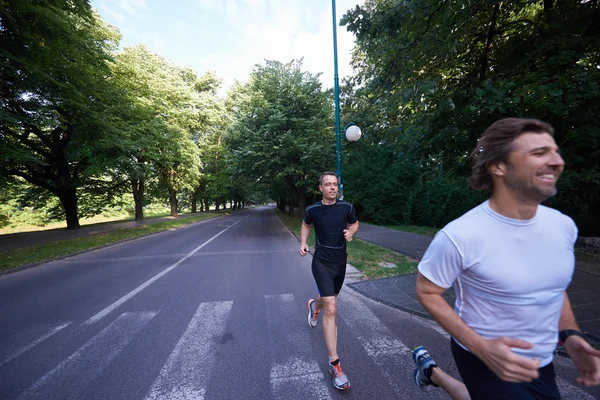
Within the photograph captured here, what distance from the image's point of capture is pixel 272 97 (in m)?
15.2

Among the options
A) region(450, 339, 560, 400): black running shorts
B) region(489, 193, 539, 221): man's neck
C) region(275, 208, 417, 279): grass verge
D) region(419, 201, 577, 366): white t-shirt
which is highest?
region(489, 193, 539, 221): man's neck

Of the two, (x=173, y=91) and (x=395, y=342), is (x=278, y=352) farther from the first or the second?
(x=173, y=91)

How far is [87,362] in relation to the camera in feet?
→ 9.47

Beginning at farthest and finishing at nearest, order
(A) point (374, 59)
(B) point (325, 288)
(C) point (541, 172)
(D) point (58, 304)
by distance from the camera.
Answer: (A) point (374, 59), (D) point (58, 304), (B) point (325, 288), (C) point (541, 172)

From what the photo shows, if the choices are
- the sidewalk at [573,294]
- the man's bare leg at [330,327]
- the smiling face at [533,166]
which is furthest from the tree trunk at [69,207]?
the smiling face at [533,166]

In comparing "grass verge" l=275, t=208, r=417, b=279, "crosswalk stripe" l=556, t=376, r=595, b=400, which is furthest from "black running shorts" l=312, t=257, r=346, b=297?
"grass verge" l=275, t=208, r=417, b=279

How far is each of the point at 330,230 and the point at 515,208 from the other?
1933mm

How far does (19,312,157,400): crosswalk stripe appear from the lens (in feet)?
8.02

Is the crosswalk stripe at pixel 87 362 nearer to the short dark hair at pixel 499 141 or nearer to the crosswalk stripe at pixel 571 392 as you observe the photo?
the short dark hair at pixel 499 141

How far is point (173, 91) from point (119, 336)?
2368cm

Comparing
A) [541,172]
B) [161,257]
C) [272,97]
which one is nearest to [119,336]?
[541,172]

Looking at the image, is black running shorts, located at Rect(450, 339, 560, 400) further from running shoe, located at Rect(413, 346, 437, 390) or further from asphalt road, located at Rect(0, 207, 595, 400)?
asphalt road, located at Rect(0, 207, 595, 400)

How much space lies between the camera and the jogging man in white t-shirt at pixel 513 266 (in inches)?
47.1

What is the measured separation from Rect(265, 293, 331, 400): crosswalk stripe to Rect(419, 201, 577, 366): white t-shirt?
174 cm
